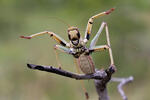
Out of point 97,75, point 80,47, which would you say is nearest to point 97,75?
point 97,75

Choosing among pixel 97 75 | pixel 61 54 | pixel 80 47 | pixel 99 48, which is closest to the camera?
pixel 97 75

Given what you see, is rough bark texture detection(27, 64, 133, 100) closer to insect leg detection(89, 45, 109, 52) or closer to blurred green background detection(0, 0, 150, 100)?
insect leg detection(89, 45, 109, 52)

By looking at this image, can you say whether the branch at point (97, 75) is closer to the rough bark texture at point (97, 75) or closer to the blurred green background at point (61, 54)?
the rough bark texture at point (97, 75)

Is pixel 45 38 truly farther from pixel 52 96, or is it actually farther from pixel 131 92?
pixel 131 92

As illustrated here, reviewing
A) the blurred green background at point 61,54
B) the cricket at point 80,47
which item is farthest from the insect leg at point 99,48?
the blurred green background at point 61,54

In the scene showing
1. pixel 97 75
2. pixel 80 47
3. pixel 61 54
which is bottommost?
pixel 61 54

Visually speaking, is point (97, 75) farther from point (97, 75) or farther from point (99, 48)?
point (99, 48)

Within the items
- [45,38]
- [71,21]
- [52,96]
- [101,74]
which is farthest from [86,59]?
[45,38]

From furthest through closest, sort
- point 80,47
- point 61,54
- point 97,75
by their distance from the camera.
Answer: point 61,54
point 80,47
point 97,75

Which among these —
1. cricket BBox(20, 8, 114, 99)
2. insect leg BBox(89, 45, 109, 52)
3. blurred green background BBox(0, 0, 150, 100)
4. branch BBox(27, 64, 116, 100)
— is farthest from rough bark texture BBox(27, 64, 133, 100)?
blurred green background BBox(0, 0, 150, 100)
